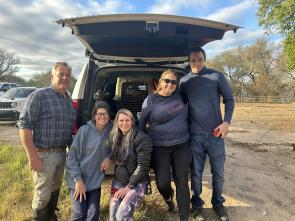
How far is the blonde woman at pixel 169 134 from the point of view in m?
3.54

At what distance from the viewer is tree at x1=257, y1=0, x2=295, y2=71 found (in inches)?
393

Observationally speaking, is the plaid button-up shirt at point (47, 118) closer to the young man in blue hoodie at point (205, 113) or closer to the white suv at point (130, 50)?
the white suv at point (130, 50)

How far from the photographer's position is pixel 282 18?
1029 cm

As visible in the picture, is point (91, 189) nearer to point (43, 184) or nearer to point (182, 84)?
point (43, 184)

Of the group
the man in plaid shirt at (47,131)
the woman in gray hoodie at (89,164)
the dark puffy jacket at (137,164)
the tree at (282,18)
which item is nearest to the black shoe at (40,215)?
the man in plaid shirt at (47,131)

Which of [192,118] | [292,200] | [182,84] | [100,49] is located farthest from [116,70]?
[292,200]

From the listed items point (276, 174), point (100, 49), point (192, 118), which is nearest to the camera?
point (192, 118)

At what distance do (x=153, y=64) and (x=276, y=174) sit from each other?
10.5 feet

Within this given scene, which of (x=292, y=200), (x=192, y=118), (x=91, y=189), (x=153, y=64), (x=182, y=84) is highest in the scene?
(x=153, y=64)

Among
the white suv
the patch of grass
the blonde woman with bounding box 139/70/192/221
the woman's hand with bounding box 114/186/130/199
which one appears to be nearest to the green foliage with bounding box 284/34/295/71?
the white suv

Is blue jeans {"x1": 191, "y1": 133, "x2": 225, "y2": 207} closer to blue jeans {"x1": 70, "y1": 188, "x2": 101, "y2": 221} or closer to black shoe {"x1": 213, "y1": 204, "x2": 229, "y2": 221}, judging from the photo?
black shoe {"x1": 213, "y1": 204, "x2": 229, "y2": 221}

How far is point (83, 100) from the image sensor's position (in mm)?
3984

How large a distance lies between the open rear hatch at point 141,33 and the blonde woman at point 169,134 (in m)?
0.47

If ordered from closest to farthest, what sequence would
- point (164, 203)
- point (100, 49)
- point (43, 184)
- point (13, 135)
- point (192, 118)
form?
point (43, 184) < point (192, 118) < point (100, 49) < point (164, 203) < point (13, 135)
